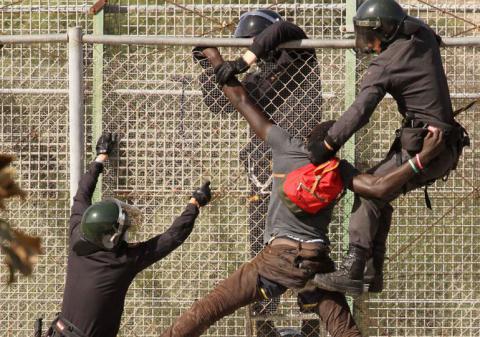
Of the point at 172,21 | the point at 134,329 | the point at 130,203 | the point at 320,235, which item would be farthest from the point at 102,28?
the point at 320,235

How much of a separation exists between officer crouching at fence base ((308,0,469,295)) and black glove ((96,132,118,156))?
4.91ft

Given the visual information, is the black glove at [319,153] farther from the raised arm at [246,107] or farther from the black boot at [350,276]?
the black boot at [350,276]

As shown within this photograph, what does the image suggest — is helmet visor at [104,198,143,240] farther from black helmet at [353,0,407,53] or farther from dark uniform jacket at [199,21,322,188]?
black helmet at [353,0,407,53]

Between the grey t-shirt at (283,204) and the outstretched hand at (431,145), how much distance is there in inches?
17.3

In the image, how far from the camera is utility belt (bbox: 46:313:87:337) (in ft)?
20.4

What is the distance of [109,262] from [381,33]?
213 cm

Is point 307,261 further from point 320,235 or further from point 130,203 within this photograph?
point 130,203

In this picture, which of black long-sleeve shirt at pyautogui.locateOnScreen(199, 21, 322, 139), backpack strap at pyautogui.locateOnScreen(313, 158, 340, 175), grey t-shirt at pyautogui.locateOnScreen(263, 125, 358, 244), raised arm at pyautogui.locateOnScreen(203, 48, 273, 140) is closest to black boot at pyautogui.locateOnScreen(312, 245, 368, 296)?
grey t-shirt at pyautogui.locateOnScreen(263, 125, 358, 244)

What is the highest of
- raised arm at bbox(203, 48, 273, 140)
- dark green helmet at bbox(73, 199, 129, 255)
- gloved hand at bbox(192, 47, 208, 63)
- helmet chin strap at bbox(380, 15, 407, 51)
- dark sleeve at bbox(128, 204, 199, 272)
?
helmet chin strap at bbox(380, 15, 407, 51)

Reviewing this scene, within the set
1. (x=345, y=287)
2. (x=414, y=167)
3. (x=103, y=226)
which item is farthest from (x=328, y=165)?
(x=103, y=226)

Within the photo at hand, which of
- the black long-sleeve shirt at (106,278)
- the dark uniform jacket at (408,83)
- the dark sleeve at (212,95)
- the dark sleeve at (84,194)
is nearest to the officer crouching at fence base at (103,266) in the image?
the black long-sleeve shirt at (106,278)

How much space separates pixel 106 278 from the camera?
20.5ft

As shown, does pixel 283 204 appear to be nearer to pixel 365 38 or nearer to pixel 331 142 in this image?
pixel 331 142

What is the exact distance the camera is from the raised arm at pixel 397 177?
590 cm
